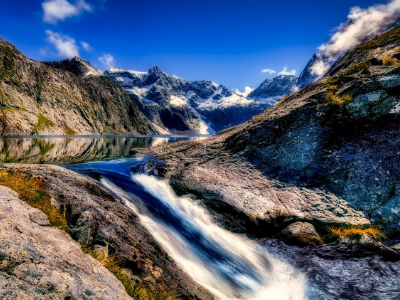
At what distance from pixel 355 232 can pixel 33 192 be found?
44.8ft

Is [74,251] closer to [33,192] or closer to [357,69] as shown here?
[33,192]

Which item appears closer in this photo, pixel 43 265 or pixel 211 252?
pixel 43 265

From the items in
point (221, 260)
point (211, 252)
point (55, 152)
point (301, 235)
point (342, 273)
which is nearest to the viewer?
point (342, 273)

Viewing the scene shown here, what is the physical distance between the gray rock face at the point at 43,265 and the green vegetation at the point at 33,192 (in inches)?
18.0

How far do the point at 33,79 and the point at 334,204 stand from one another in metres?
157

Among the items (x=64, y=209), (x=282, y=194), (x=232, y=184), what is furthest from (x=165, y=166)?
(x=64, y=209)

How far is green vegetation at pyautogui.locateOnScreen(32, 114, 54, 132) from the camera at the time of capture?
105m

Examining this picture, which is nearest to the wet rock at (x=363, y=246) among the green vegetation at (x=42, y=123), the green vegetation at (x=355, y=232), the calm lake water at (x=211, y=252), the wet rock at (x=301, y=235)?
the green vegetation at (x=355, y=232)

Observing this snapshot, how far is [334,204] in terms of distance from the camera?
1240 centimetres

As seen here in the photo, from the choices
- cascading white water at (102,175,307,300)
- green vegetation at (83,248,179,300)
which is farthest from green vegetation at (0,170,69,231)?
cascading white water at (102,175,307,300)

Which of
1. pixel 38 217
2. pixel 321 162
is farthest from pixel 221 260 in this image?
pixel 321 162

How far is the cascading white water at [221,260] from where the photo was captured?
28.3 ft

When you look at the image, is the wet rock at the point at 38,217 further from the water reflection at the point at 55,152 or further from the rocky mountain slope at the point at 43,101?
the rocky mountain slope at the point at 43,101

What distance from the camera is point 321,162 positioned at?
1448 cm
